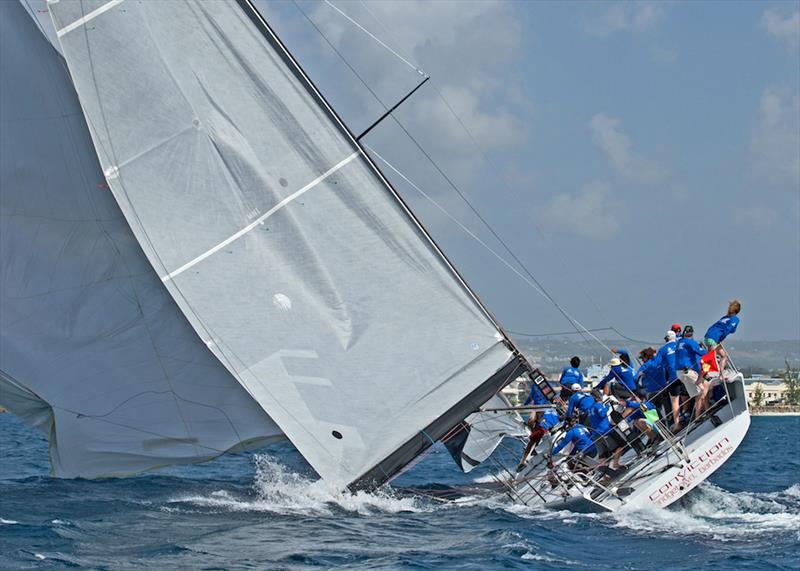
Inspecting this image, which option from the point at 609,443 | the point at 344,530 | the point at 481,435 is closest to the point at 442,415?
the point at 344,530

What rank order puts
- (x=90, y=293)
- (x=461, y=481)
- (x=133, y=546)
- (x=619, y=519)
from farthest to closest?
(x=461, y=481) → (x=90, y=293) → (x=619, y=519) → (x=133, y=546)

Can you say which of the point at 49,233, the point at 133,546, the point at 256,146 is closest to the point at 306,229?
the point at 256,146

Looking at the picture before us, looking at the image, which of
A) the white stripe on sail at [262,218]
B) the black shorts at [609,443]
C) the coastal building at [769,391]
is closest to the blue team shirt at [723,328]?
the black shorts at [609,443]

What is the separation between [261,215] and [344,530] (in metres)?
4.21

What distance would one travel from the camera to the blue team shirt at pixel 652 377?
17453 millimetres

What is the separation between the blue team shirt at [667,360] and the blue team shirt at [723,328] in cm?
53

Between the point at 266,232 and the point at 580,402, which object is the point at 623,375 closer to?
the point at 580,402

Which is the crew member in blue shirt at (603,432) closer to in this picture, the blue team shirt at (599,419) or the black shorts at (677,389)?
the blue team shirt at (599,419)

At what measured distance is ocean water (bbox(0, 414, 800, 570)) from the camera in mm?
12844

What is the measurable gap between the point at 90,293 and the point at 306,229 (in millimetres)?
3294

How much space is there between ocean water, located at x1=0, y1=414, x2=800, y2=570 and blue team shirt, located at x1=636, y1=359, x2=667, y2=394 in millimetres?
1650

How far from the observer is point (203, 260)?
15.7 m

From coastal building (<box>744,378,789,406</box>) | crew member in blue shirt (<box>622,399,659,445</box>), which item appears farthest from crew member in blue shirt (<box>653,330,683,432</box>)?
coastal building (<box>744,378,789,406</box>)

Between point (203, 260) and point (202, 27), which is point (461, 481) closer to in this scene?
point (203, 260)
